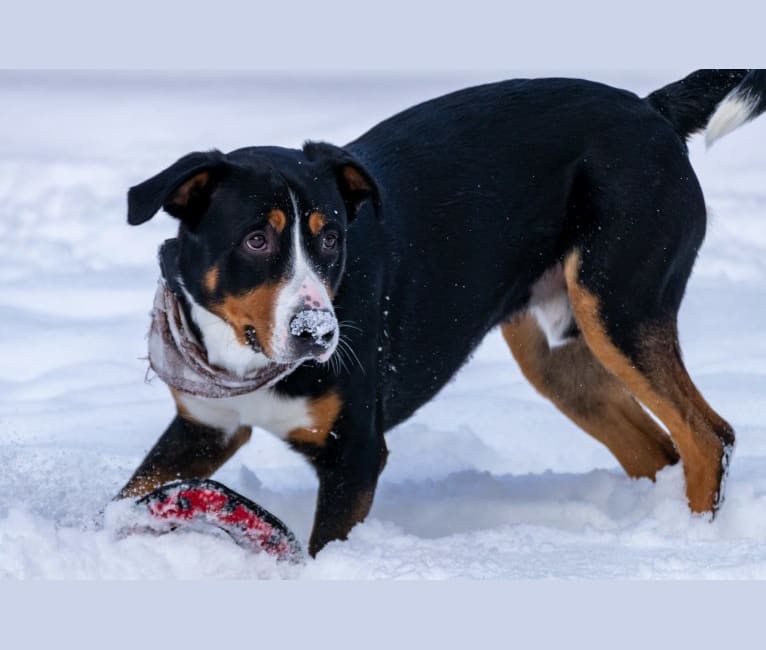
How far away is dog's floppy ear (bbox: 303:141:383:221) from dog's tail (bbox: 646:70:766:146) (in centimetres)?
144

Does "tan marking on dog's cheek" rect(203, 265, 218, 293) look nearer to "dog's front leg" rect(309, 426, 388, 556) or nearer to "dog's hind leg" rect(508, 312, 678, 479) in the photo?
"dog's front leg" rect(309, 426, 388, 556)

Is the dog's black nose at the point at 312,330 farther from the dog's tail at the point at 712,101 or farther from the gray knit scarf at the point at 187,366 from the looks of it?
the dog's tail at the point at 712,101

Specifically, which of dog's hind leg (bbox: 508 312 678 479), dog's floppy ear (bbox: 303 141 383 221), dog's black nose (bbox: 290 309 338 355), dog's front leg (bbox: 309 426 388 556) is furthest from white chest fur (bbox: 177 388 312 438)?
dog's hind leg (bbox: 508 312 678 479)

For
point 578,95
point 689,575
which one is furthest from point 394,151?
point 689,575

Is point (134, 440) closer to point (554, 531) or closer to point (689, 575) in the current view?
point (554, 531)

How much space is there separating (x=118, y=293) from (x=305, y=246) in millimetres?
4365

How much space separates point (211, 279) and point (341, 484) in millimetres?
848

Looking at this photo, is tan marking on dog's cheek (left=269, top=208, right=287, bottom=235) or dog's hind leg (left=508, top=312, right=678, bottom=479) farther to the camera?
dog's hind leg (left=508, top=312, right=678, bottom=479)

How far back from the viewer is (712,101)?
5.51 meters

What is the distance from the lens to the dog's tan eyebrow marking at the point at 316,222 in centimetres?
434

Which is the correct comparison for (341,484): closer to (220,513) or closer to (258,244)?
(220,513)

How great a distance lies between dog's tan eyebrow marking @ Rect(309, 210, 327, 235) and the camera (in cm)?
434

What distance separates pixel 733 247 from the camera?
9.23 metres

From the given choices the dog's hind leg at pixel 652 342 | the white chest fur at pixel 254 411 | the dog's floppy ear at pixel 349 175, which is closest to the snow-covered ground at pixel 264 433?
the dog's hind leg at pixel 652 342
